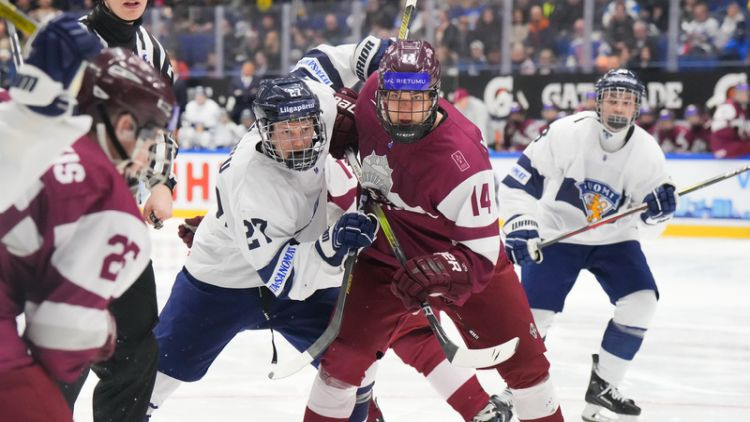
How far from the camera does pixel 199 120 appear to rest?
10.0 meters

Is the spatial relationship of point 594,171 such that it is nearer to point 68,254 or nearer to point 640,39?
point 68,254

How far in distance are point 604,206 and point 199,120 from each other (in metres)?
6.77

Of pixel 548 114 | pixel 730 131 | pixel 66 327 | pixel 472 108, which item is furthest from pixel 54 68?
pixel 548 114

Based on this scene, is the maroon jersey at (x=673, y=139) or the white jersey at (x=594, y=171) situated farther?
the maroon jersey at (x=673, y=139)

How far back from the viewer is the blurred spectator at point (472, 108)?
8.88 meters

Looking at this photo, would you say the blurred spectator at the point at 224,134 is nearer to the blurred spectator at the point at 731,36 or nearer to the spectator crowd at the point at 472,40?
the spectator crowd at the point at 472,40

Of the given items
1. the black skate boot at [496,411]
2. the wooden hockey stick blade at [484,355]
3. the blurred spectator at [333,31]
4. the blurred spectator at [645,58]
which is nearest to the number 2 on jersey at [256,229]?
the wooden hockey stick blade at [484,355]

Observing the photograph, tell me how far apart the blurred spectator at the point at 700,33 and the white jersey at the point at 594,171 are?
536cm

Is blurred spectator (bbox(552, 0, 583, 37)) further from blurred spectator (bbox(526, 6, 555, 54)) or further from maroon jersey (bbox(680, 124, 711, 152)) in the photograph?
maroon jersey (bbox(680, 124, 711, 152))

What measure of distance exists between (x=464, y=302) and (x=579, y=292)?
9.79 ft

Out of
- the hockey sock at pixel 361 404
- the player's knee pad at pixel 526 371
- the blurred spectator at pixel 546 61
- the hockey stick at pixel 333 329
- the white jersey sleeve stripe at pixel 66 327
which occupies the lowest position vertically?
the hockey sock at pixel 361 404

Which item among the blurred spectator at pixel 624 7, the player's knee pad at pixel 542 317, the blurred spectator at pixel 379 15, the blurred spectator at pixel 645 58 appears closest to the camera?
the player's knee pad at pixel 542 317

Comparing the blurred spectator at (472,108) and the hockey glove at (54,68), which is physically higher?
the hockey glove at (54,68)

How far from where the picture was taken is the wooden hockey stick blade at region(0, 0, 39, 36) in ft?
6.98
